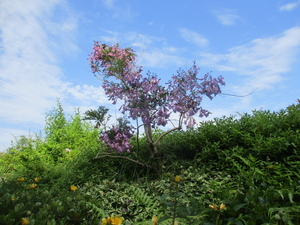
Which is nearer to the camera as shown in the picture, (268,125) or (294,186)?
(294,186)

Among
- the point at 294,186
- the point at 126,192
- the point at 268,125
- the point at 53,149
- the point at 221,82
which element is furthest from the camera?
the point at 53,149

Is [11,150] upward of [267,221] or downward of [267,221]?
upward

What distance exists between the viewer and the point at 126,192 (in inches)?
157

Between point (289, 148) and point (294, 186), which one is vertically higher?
point (289, 148)

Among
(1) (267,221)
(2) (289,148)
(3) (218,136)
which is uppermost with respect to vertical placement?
(3) (218,136)

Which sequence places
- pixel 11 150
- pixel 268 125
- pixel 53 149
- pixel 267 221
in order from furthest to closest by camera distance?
pixel 11 150, pixel 53 149, pixel 268 125, pixel 267 221

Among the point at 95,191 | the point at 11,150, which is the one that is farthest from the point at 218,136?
the point at 11,150

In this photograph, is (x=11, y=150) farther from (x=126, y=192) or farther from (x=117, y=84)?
(x=126, y=192)

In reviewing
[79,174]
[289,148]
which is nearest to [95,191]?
[79,174]

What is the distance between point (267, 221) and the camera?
227cm

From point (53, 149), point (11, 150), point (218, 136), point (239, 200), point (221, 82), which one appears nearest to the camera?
point (239, 200)

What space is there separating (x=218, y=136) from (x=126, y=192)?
71.1 inches

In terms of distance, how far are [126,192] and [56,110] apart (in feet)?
20.5

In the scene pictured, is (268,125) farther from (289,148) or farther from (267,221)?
(267,221)
